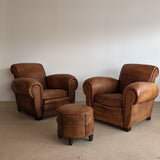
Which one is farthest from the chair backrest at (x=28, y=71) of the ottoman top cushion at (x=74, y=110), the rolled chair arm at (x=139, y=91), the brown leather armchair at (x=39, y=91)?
the rolled chair arm at (x=139, y=91)

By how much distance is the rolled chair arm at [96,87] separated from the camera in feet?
9.60

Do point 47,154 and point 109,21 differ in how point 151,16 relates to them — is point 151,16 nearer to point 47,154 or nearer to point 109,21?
point 109,21

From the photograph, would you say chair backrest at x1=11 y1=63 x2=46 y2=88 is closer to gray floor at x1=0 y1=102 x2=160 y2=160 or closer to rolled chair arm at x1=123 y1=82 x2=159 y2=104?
gray floor at x1=0 y1=102 x2=160 y2=160

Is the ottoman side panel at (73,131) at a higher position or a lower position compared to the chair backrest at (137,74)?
lower

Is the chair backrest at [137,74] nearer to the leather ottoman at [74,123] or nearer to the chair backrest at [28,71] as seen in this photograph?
the leather ottoman at [74,123]

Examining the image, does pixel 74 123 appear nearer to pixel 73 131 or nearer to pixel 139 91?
pixel 73 131

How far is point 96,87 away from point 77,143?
1.01 meters

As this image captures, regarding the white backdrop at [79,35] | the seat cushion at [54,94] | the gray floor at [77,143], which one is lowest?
the gray floor at [77,143]

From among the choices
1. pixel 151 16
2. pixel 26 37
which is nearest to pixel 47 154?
pixel 26 37

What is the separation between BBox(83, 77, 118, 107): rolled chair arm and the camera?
293 cm

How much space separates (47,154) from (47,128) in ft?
2.41

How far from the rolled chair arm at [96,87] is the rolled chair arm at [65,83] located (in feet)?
1.41

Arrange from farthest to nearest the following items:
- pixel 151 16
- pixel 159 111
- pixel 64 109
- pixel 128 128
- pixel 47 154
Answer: pixel 151 16 → pixel 159 111 → pixel 128 128 → pixel 64 109 → pixel 47 154

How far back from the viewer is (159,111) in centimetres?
350
